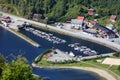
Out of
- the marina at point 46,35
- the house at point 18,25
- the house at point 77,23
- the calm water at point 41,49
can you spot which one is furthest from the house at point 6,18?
the house at point 77,23

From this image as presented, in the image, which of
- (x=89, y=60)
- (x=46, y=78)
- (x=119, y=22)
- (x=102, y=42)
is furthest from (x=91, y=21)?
(x=46, y=78)

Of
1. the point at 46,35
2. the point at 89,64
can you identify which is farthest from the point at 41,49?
the point at 89,64

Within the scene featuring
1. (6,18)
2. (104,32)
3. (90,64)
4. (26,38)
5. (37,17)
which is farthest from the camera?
(37,17)

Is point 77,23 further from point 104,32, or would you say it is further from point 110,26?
point 104,32

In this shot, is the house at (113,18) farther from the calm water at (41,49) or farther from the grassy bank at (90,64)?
the grassy bank at (90,64)

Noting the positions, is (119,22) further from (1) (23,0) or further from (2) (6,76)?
(2) (6,76)

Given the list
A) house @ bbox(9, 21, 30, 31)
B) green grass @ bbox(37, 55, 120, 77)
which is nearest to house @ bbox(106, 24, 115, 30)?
house @ bbox(9, 21, 30, 31)
